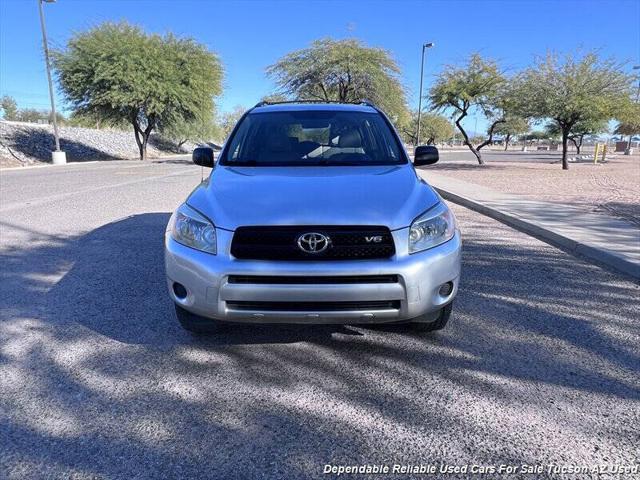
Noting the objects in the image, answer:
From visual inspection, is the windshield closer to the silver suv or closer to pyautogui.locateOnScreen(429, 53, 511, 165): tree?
the silver suv

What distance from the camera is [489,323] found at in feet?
12.1

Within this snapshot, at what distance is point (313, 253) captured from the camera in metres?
2.68

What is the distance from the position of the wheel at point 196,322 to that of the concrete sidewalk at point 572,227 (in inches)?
174

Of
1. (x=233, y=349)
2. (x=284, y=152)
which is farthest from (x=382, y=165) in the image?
(x=233, y=349)

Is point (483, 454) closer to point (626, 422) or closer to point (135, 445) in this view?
point (626, 422)

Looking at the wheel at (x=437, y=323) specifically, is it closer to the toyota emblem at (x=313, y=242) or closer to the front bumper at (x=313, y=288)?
the front bumper at (x=313, y=288)

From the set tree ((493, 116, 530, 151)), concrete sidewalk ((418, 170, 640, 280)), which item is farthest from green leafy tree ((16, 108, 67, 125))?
concrete sidewalk ((418, 170, 640, 280))

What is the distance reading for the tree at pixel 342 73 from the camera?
26.7 m

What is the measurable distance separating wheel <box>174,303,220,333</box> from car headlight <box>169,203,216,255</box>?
51 cm

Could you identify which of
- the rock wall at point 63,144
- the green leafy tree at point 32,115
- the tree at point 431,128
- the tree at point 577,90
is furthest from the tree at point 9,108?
the tree at point 577,90

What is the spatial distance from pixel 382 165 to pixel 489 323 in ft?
5.01

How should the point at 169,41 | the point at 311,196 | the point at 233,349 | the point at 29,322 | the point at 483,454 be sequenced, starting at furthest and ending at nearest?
the point at 169,41 → the point at 29,322 → the point at 233,349 → the point at 311,196 → the point at 483,454

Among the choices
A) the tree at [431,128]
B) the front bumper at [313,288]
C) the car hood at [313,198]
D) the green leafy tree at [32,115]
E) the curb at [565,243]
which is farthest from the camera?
the green leafy tree at [32,115]

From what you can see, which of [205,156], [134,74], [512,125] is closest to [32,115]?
[134,74]
